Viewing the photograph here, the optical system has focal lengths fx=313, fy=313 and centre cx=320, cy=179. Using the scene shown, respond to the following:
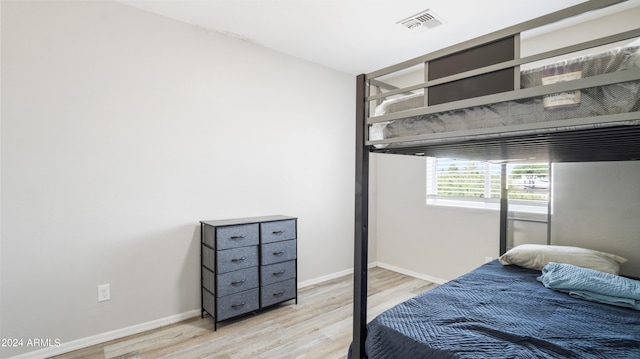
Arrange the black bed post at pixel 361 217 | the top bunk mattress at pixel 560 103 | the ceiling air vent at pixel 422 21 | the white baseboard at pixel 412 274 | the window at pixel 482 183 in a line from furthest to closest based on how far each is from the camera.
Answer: the white baseboard at pixel 412 274
the window at pixel 482 183
the ceiling air vent at pixel 422 21
the black bed post at pixel 361 217
the top bunk mattress at pixel 560 103

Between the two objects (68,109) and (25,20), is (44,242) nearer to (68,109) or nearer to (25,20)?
(68,109)

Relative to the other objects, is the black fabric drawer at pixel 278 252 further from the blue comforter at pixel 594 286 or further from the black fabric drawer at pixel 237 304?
the blue comforter at pixel 594 286

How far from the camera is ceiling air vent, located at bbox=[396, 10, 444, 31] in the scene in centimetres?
242

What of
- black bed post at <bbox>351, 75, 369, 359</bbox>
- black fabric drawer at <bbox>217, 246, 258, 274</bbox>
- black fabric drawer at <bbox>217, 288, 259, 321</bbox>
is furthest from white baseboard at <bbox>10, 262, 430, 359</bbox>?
black bed post at <bbox>351, 75, 369, 359</bbox>

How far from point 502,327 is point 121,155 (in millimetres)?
2567

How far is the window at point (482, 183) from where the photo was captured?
2.78 meters

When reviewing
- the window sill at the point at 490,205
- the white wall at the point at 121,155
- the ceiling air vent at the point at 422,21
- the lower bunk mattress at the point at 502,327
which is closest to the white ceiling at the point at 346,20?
the ceiling air vent at the point at 422,21

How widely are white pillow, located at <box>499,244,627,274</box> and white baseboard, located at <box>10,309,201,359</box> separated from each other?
255 centimetres

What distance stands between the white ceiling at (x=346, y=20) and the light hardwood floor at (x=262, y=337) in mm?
2426

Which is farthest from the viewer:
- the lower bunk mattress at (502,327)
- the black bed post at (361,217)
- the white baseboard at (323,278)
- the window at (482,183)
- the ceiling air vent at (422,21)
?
the white baseboard at (323,278)

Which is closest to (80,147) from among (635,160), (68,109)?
(68,109)

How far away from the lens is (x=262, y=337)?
2.29 meters

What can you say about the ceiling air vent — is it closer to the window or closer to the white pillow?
the window

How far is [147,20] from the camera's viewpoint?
93.7 inches
